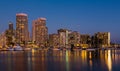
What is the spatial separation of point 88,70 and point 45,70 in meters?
8.36

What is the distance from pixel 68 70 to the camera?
55.9 meters

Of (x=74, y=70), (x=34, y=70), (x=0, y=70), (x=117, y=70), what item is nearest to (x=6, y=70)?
(x=0, y=70)

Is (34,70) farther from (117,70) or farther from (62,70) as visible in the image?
(117,70)

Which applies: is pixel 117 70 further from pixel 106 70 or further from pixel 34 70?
pixel 34 70

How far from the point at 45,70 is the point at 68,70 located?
14.7ft

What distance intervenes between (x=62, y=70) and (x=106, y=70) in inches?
337

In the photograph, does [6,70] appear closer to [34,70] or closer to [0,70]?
[0,70]

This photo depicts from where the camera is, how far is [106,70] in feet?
181

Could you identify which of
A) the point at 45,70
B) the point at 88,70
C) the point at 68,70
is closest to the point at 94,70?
the point at 88,70

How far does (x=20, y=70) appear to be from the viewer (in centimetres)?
5581

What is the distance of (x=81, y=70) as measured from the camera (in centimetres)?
5594

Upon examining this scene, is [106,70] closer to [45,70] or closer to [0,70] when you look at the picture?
[45,70]

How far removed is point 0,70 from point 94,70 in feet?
59.6

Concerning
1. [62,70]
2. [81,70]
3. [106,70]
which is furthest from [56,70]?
[106,70]
